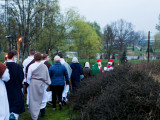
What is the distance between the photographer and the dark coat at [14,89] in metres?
5.36

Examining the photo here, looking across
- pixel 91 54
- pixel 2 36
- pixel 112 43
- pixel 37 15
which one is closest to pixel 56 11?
pixel 37 15

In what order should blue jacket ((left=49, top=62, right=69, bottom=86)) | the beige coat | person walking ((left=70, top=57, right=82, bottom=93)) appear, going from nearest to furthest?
1. the beige coat
2. blue jacket ((left=49, top=62, right=69, bottom=86))
3. person walking ((left=70, top=57, right=82, bottom=93))

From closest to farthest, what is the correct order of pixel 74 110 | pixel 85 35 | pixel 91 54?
pixel 74 110, pixel 85 35, pixel 91 54

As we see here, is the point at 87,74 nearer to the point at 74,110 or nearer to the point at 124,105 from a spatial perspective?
the point at 74,110

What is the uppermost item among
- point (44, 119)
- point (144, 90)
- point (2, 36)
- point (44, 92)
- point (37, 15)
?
point (37, 15)

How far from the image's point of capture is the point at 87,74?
10406 millimetres

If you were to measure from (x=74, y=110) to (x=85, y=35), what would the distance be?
124 ft

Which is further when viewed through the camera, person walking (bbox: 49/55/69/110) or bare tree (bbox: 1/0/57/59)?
bare tree (bbox: 1/0/57/59)

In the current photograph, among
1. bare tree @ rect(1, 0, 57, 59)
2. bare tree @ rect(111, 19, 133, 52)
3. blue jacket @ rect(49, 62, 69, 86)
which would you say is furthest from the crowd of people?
bare tree @ rect(111, 19, 133, 52)

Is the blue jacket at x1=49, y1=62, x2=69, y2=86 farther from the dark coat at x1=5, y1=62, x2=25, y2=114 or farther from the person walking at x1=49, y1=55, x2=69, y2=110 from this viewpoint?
the dark coat at x1=5, y1=62, x2=25, y2=114

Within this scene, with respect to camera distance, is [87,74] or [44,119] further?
[87,74]

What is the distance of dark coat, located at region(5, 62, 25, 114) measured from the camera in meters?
5.36

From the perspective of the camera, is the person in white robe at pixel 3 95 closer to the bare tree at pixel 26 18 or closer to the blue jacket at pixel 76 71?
the blue jacket at pixel 76 71

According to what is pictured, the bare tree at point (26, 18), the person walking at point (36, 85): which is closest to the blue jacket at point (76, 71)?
the person walking at point (36, 85)
